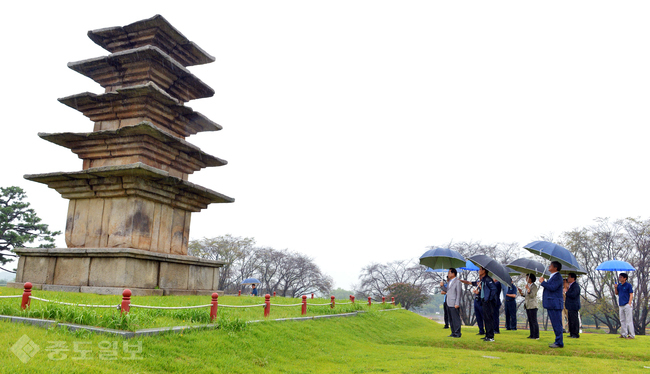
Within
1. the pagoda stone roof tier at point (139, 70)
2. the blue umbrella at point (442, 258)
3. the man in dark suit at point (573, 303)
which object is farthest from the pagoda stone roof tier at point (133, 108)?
the man in dark suit at point (573, 303)

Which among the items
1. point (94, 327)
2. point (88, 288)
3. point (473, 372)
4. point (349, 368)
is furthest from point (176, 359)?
point (88, 288)

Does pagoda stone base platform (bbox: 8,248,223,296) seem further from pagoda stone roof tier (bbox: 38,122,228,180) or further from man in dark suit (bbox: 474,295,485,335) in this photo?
man in dark suit (bbox: 474,295,485,335)

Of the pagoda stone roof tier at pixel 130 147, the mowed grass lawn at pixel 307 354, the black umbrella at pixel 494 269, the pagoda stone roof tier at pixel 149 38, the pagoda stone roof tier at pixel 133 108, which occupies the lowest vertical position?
the mowed grass lawn at pixel 307 354

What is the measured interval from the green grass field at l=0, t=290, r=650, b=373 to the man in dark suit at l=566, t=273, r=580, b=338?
28.0 inches

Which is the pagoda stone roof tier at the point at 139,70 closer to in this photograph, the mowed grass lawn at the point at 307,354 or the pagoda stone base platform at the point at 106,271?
the pagoda stone base platform at the point at 106,271

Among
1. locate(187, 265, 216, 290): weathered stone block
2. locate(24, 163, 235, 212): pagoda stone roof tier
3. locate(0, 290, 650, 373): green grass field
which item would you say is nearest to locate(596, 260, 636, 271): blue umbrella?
locate(0, 290, 650, 373): green grass field

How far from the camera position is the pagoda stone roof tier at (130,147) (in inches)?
532

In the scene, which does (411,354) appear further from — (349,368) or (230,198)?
(230,198)

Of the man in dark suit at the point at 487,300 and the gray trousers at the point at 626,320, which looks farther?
the gray trousers at the point at 626,320

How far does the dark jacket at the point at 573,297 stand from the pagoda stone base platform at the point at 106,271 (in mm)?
11133

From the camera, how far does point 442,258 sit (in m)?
15.8

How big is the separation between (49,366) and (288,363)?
13.0ft

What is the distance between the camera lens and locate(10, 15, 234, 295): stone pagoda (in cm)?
1223

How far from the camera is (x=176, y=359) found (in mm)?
6074
